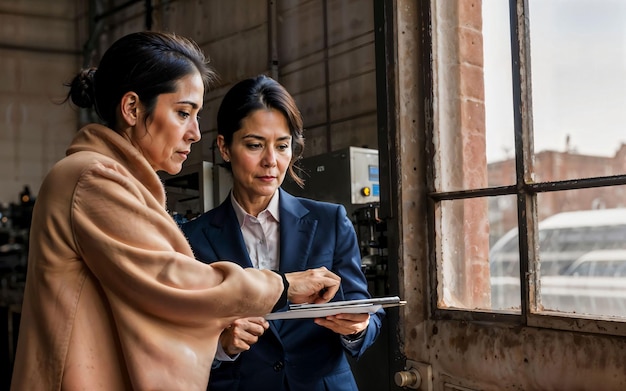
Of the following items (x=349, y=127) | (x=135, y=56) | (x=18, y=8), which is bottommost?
(x=135, y=56)

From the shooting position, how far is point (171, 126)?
1.12m

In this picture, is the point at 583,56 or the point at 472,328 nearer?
the point at 472,328

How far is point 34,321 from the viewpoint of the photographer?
975mm

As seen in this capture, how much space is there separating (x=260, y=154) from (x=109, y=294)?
0.66 meters

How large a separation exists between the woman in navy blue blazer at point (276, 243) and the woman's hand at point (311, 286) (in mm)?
63

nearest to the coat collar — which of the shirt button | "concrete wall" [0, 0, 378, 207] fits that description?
the shirt button

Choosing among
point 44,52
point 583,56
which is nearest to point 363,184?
point 583,56

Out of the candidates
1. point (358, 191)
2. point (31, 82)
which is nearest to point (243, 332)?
point (358, 191)

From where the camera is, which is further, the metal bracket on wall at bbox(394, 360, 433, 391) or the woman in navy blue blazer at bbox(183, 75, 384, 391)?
the metal bracket on wall at bbox(394, 360, 433, 391)

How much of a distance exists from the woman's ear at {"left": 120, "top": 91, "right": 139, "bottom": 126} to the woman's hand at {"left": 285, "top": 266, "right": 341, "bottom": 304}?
0.43m

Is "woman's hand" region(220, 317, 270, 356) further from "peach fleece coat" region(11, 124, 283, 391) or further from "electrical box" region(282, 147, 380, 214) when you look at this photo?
"electrical box" region(282, 147, 380, 214)

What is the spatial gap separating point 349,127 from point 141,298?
258 cm

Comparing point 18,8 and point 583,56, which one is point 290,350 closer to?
point 583,56

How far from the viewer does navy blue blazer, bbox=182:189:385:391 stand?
140cm
